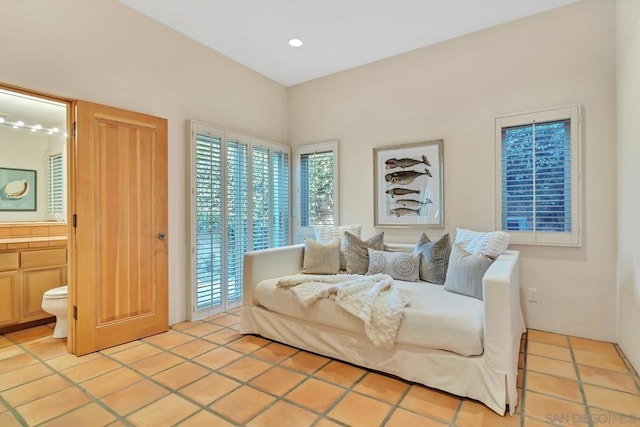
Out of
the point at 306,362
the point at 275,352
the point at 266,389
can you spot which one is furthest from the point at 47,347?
the point at 306,362

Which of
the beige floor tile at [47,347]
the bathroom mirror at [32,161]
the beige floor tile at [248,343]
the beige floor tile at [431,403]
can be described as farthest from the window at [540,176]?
the bathroom mirror at [32,161]

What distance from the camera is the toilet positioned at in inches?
108

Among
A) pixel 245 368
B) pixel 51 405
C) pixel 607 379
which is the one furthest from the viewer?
pixel 245 368

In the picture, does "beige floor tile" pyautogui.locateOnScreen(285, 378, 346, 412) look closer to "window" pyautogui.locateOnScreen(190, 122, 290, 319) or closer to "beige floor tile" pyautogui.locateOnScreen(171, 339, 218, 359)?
"beige floor tile" pyautogui.locateOnScreen(171, 339, 218, 359)

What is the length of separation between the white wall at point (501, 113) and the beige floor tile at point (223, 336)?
1.79 m

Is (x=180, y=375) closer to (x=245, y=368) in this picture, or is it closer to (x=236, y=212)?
(x=245, y=368)

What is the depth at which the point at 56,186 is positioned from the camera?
3.93 metres

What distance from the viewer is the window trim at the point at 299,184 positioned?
3.96 metres

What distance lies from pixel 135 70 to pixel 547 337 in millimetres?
4212

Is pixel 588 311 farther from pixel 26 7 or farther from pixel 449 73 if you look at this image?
pixel 26 7

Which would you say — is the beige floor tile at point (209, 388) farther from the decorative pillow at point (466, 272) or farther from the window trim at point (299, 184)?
the window trim at point (299, 184)

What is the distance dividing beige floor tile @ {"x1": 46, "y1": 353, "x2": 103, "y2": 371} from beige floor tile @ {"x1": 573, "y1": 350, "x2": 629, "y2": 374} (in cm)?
352

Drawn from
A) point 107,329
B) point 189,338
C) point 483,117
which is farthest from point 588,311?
point 107,329

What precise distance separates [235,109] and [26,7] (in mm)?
1847
